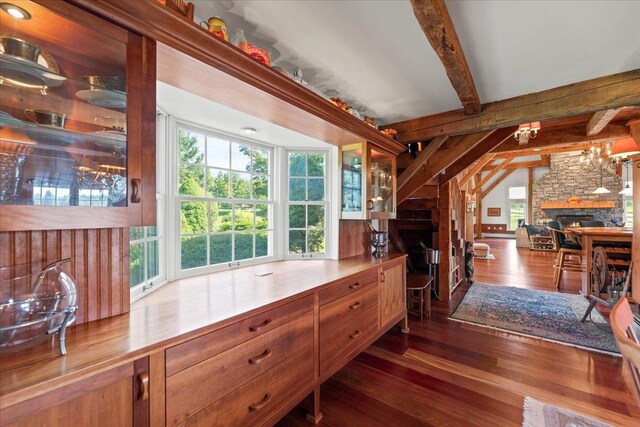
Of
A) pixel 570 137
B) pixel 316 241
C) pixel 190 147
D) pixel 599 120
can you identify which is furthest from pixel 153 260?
pixel 570 137

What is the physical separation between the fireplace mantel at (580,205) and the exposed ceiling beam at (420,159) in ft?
32.5

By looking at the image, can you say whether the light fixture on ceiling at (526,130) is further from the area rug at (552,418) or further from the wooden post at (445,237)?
the area rug at (552,418)

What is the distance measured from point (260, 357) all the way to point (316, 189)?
179 cm

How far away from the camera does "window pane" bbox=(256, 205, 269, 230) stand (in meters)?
2.55

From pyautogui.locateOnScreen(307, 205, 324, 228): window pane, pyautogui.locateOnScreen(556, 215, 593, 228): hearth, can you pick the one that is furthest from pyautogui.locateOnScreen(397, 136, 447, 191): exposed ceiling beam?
pyautogui.locateOnScreen(556, 215, 593, 228): hearth

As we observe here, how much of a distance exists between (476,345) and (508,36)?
8.28 ft

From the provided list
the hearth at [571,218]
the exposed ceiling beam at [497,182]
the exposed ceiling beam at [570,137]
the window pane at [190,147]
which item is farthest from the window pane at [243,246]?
the exposed ceiling beam at [497,182]

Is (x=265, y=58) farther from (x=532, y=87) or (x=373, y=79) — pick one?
(x=532, y=87)

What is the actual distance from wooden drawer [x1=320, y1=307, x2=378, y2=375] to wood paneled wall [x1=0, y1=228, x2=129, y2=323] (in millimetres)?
1165

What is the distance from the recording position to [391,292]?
2646mm

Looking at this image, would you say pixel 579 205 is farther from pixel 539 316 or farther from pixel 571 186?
pixel 539 316

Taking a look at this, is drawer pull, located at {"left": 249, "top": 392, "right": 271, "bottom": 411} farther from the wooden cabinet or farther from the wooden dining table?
the wooden dining table

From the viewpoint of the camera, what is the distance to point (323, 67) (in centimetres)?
200

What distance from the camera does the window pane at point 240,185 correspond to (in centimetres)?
234
